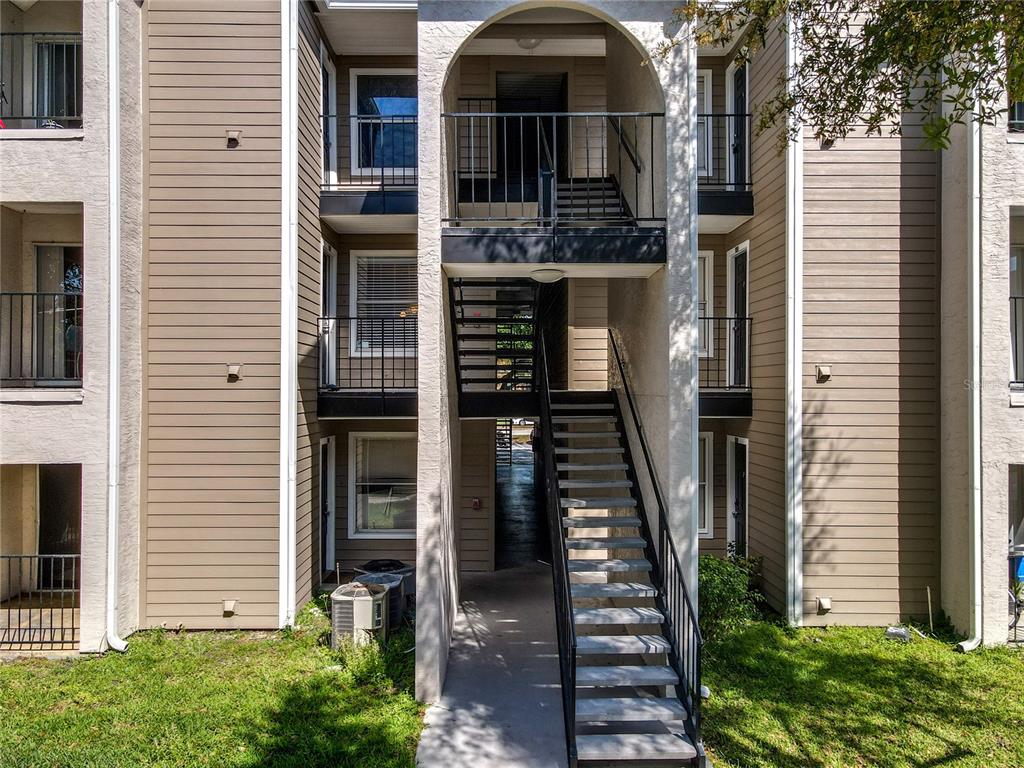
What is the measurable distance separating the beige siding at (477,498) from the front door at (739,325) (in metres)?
3.84

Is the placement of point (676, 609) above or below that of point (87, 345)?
below

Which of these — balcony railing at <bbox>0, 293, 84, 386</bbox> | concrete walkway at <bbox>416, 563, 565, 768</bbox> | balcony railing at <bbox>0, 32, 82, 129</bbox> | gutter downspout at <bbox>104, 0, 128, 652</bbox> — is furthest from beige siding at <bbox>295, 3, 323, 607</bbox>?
balcony railing at <bbox>0, 32, 82, 129</bbox>

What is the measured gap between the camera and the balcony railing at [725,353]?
328 inches

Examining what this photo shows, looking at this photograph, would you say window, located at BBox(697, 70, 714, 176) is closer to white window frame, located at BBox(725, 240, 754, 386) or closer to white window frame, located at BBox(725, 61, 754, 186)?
white window frame, located at BBox(725, 61, 754, 186)

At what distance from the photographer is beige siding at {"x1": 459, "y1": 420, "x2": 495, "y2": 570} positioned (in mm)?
9203

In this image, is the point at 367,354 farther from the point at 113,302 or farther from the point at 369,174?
the point at 113,302

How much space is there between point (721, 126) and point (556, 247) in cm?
513

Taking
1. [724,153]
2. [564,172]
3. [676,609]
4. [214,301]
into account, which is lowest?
[676,609]

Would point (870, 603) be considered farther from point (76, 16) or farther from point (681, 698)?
point (76, 16)

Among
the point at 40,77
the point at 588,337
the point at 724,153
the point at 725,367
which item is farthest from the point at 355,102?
the point at 725,367

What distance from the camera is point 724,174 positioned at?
9016 mm

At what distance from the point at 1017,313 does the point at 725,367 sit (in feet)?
12.2

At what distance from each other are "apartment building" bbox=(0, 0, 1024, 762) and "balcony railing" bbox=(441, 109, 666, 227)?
120 mm

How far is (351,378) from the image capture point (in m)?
9.04
